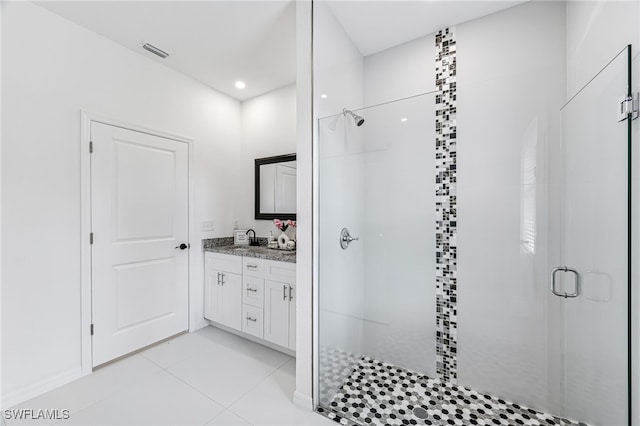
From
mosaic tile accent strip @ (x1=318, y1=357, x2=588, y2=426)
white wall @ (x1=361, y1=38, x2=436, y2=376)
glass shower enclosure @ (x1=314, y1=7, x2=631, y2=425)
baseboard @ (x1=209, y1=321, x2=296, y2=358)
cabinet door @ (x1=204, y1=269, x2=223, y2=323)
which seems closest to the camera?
glass shower enclosure @ (x1=314, y1=7, x2=631, y2=425)

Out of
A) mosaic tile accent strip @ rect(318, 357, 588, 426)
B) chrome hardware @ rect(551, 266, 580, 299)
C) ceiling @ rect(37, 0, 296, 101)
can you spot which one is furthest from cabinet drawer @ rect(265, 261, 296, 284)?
ceiling @ rect(37, 0, 296, 101)

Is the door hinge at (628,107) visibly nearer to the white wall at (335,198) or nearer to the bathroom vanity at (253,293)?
the white wall at (335,198)

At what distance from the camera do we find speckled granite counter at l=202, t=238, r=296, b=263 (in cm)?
226

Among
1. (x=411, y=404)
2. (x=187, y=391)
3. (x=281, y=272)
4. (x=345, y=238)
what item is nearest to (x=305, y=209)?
(x=345, y=238)

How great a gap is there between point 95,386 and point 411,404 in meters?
2.14

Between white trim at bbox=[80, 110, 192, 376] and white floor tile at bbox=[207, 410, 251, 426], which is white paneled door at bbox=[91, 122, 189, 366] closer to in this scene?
white trim at bbox=[80, 110, 192, 376]

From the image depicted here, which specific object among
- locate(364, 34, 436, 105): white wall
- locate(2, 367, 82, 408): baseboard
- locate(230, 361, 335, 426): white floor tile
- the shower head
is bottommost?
locate(230, 361, 335, 426): white floor tile

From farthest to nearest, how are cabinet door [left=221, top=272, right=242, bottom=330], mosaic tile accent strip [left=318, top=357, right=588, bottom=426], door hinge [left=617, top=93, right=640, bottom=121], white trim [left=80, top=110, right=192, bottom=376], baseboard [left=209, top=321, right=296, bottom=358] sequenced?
cabinet door [left=221, top=272, right=242, bottom=330]
baseboard [left=209, top=321, right=296, bottom=358]
white trim [left=80, top=110, right=192, bottom=376]
mosaic tile accent strip [left=318, top=357, right=588, bottom=426]
door hinge [left=617, top=93, right=640, bottom=121]

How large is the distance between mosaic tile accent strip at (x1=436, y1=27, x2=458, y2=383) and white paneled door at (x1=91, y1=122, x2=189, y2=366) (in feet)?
7.65

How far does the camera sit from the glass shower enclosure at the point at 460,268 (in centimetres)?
130

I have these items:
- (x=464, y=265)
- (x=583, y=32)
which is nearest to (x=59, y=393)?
(x=464, y=265)

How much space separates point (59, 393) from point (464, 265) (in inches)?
112

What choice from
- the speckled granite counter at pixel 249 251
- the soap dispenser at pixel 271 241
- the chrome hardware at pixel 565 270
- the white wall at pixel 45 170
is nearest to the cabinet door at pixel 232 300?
the speckled granite counter at pixel 249 251

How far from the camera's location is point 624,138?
1.07 metres
